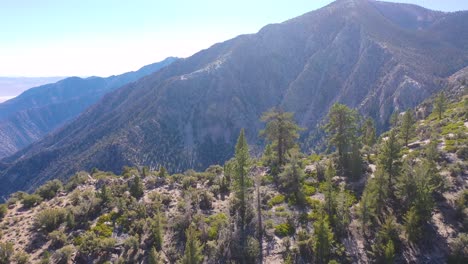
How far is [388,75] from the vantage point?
175 meters

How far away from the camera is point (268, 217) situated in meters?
32.0

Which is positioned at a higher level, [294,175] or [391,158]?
[391,158]

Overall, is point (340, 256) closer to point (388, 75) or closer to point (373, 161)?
point (373, 161)

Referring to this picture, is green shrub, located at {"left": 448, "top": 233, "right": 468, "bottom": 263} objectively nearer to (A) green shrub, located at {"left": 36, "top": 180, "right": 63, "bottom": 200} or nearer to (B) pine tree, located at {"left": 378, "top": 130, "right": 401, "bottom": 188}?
(B) pine tree, located at {"left": 378, "top": 130, "right": 401, "bottom": 188}

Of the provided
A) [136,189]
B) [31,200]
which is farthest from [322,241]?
[31,200]

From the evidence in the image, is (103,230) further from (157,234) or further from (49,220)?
(157,234)

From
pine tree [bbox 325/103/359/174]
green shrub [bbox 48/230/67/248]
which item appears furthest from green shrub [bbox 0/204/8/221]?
pine tree [bbox 325/103/359/174]

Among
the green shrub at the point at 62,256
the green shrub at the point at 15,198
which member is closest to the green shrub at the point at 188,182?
the green shrub at the point at 62,256

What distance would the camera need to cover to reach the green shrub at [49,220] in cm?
2980

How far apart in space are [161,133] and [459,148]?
15720 centimetres

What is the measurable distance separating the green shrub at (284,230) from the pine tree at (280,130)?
1680 centimetres

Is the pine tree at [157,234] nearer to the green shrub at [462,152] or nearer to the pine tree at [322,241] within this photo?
the pine tree at [322,241]

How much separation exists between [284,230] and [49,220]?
24422mm

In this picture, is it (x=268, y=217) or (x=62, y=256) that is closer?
(x=62, y=256)
